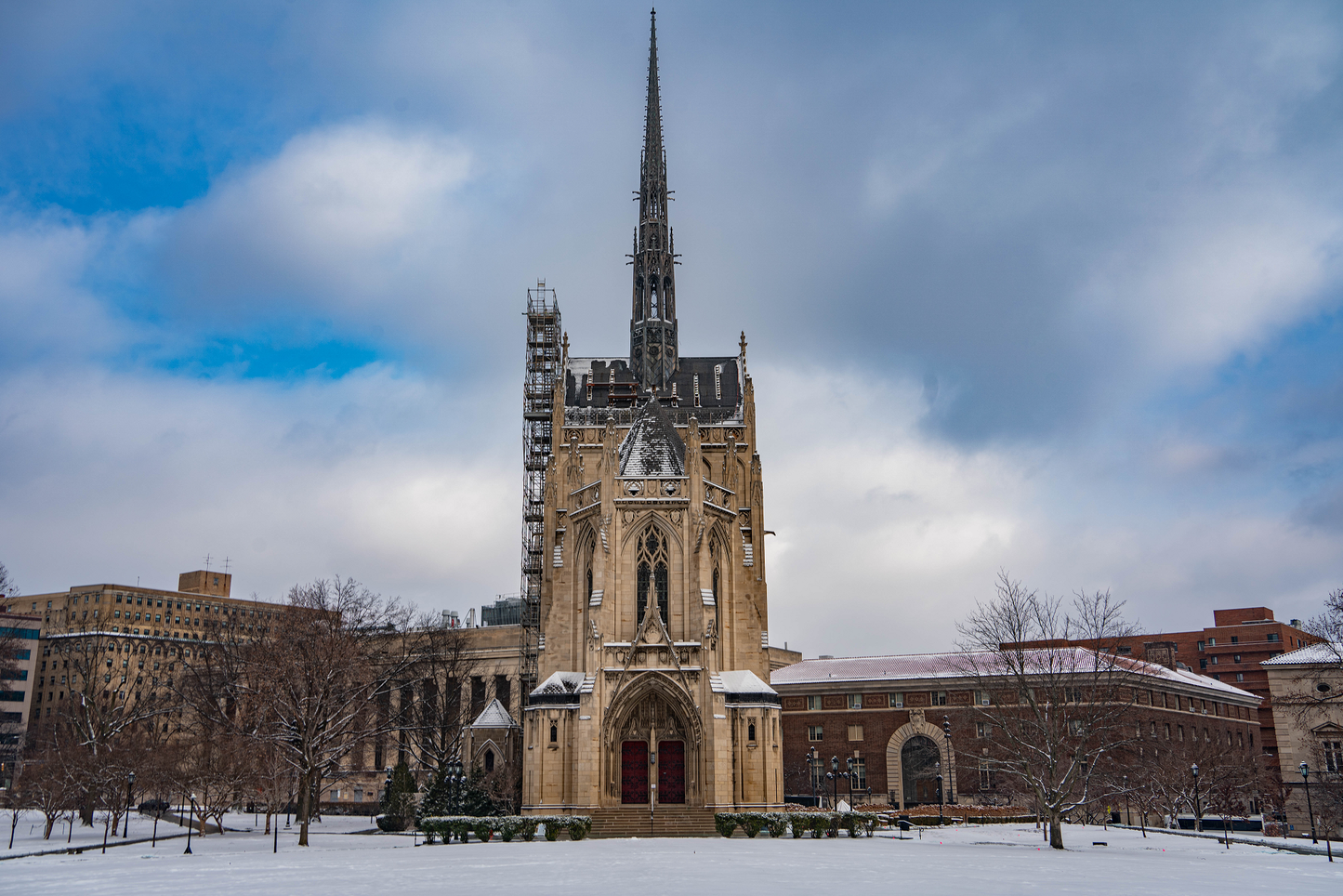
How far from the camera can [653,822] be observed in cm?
4650

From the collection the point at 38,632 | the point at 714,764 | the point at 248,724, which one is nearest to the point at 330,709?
the point at 714,764

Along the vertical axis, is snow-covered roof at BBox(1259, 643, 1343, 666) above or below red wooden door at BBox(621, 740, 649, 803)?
above

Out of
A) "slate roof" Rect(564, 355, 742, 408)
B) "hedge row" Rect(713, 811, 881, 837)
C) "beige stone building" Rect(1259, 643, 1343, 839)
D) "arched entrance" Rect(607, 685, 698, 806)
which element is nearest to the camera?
"hedge row" Rect(713, 811, 881, 837)

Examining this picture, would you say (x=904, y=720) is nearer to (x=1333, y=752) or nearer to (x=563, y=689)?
(x=1333, y=752)

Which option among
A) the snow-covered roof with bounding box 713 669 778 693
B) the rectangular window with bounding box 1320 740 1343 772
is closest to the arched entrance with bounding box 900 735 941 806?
the rectangular window with bounding box 1320 740 1343 772

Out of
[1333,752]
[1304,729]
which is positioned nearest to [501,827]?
[1304,729]

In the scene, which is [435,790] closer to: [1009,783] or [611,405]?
[611,405]

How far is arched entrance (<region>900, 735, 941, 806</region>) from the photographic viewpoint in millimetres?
73875

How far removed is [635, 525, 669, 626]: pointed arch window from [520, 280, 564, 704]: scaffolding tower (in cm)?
2088

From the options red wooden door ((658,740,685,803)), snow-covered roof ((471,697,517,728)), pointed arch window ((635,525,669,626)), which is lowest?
red wooden door ((658,740,685,803))

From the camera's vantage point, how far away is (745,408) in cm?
6869

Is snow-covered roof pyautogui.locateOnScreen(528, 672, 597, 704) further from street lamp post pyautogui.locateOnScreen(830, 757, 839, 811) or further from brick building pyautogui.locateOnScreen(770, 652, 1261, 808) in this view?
brick building pyautogui.locateOnScreen(770, 652, 1261, 808)

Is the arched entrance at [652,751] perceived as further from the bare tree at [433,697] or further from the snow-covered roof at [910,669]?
the snow-covered roof at [910,669]

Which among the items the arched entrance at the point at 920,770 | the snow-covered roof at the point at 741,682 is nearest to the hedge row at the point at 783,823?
the snow-covered roof at the point at 741,682
